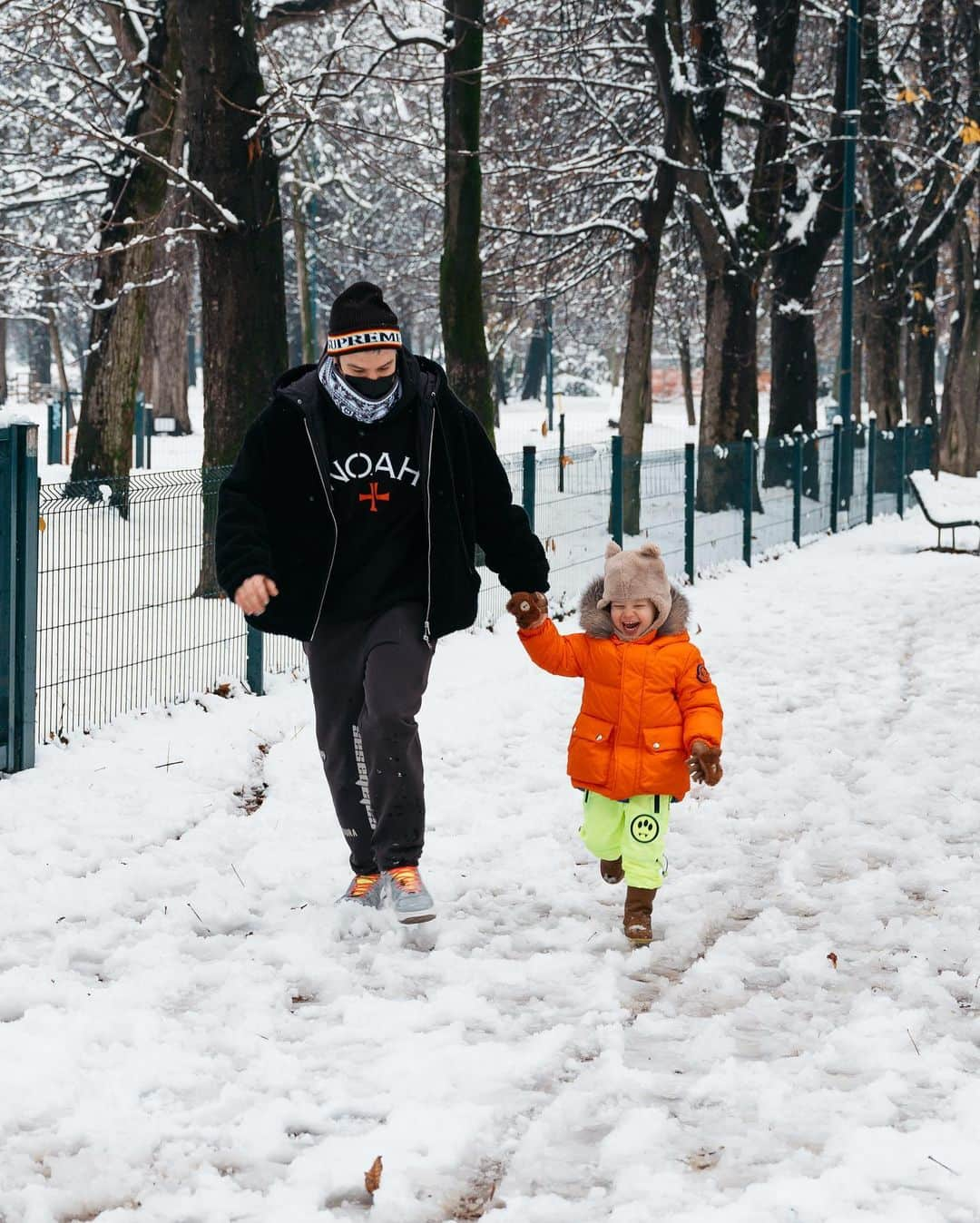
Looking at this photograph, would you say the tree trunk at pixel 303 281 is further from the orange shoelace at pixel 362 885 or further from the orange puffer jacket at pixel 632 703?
the orange puffer jacket at pixel 632 703

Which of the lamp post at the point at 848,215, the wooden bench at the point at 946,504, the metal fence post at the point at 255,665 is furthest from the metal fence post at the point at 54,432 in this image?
the metal fence post at the point at 255,665

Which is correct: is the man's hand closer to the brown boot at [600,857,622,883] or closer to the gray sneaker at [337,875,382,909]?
the gray sneaker at [337,875,382,909]

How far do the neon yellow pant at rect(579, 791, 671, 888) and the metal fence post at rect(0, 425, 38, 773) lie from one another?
2964mm

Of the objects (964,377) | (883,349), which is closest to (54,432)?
(883,349)

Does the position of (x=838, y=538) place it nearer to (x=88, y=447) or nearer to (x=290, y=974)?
(x=88, y=447)

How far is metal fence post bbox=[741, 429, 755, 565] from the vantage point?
52.3ft

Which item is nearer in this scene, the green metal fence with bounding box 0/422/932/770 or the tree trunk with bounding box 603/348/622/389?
the green metal fence with bounding box 0/422/932/770

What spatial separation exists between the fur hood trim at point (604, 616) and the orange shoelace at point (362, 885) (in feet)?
3.53

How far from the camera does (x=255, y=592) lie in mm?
4781

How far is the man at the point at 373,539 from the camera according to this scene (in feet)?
16.3

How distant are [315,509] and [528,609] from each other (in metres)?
0.71

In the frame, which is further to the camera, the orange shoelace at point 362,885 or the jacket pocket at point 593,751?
the orange shoelace at point 362,885

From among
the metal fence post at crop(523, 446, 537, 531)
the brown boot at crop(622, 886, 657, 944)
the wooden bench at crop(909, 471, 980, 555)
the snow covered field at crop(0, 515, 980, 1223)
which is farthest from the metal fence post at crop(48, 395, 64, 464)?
the brown boot at crop(622, 886, 657, 944)

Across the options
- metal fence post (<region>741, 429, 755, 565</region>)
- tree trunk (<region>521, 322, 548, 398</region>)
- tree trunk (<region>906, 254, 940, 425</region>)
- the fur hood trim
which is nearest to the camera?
the fur hood trim
